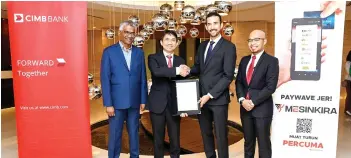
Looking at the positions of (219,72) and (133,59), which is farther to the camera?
(133,59)

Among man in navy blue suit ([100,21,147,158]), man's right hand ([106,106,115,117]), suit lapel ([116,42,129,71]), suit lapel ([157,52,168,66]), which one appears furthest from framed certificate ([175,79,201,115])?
man's right hand ([106,106,115,117])

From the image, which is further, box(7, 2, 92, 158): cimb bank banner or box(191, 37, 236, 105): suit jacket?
box(7, 2, 92, 158): cimb bank banner

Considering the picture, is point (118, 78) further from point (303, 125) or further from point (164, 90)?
point (303, 125)

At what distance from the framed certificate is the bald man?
51 cm

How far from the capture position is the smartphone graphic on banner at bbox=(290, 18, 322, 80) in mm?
3117

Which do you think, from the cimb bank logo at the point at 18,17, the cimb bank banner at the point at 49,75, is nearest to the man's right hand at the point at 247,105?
the cimb bank banner at the point at 49,75

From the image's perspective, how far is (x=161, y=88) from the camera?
3094mm

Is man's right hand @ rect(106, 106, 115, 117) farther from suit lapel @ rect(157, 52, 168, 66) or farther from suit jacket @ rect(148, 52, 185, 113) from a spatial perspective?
suit lapel @ rect(157, 52, 168, 66)

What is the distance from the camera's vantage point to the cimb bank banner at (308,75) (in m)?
3.09

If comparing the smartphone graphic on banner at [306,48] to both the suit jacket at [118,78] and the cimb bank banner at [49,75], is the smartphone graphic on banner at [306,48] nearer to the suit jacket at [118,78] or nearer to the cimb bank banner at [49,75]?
the suit jacket at [118,78]

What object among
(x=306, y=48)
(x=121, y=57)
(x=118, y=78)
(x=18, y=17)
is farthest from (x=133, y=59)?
(x=306, y=48)

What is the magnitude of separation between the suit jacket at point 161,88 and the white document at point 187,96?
69mm

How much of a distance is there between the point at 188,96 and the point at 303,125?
1.40 meters

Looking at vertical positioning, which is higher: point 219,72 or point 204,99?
point 219,72
